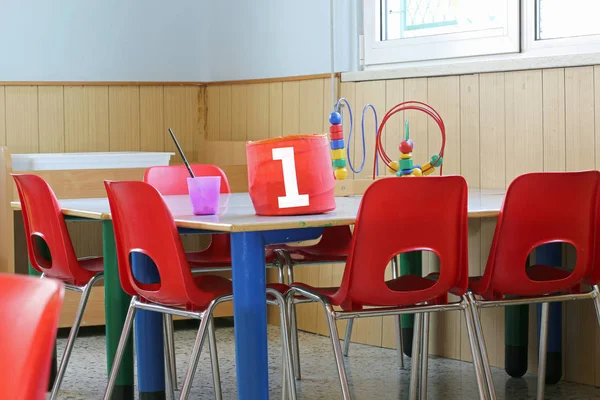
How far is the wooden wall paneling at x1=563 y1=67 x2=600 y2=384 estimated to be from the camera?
3582 mm

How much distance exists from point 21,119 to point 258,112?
4.17ft

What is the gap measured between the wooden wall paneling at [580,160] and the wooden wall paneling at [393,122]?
84 centimetres

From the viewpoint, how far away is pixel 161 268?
9.06ft

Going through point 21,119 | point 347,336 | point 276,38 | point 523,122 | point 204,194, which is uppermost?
point 276,38

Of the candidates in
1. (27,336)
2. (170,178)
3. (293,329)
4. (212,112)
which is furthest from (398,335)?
(27,336)

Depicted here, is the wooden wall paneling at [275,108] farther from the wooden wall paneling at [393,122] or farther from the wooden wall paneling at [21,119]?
the wooden wall paneling at [21,119]

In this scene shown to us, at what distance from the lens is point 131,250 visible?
2832 mm

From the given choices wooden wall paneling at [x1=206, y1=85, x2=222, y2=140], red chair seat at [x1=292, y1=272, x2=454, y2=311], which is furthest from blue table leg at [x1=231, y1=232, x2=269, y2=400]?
wooden wall paneling at [x1=206, y1=85, x2=222, y2=140]

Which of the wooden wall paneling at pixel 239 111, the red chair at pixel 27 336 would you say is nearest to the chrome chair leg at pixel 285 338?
the red chair at pixel 27 336

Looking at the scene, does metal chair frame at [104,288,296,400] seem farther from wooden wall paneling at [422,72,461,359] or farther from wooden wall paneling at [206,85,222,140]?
wooden wall paneling at [206,85,222,140]

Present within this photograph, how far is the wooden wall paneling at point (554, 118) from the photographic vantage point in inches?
144

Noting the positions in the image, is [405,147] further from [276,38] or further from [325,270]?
[276,38]

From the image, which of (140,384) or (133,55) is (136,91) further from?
(140,384)

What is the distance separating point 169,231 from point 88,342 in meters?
2.00
